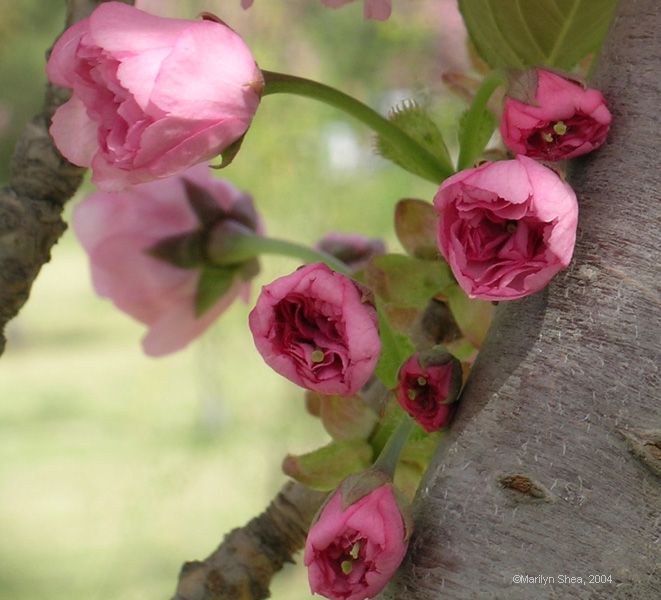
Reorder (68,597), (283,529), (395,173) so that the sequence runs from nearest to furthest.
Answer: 1. (283,529)
2. (68,597)
3. (395,173)

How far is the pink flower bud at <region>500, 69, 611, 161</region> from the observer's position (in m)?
0.25

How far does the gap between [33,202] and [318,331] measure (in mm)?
139

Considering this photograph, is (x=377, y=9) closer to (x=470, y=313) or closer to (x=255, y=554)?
(x=470, y=313)

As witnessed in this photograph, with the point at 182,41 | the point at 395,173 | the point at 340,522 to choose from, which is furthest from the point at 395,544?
the point at 395,173

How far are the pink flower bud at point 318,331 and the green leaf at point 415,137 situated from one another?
9 centimetres

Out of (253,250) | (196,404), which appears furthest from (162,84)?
(196,404)

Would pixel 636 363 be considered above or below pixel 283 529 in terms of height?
above

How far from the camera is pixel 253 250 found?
400 millimetres

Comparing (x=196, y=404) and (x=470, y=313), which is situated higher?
(x=470, y=313)

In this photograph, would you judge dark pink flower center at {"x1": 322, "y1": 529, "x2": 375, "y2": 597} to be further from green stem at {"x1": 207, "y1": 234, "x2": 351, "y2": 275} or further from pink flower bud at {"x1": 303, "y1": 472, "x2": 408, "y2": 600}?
green stem at {"x1": 207, "y1": 234, "x2": 351, "y2": 275}

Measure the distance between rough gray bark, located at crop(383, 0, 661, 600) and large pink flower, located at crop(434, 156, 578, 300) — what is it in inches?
0.6

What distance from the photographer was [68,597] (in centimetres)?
234

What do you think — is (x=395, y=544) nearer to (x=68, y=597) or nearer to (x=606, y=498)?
(x=606, y=498)

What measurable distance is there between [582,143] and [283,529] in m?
0.20
